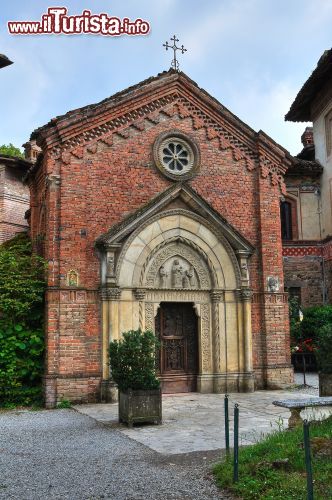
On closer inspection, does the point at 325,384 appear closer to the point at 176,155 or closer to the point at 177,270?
the point at 177,270

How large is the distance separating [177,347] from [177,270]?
2.12m

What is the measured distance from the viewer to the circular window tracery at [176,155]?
14.9 metres

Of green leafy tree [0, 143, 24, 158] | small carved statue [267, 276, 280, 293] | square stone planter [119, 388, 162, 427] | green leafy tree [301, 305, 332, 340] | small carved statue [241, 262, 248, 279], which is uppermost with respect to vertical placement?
green leafy tree [0, 143, 24, 158]

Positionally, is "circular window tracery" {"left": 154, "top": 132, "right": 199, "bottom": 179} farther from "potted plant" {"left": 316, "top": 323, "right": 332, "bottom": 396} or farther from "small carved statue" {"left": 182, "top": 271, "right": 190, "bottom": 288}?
"potted plant" {"left": 316, "top": 323, "right": 332, "bottom": 396}

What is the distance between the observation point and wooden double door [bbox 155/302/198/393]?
1436 cm

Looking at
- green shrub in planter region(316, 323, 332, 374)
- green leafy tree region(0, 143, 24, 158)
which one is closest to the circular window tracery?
green shrub in planter region(316, 323, 332, 374)

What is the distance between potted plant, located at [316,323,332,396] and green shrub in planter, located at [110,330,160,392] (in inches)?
161

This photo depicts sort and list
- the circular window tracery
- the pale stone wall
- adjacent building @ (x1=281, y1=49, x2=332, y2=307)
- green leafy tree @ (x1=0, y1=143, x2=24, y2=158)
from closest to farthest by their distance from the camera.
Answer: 1. the pale stone wall
2. the circular window tracery
3. adjacent building @ (x1=281, y1=49, x2=332, y2=307)
4. green leafy tree @ (x1=0, y1=143, x2=24, y2=158)

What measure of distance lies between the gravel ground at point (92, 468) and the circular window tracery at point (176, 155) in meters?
7.75

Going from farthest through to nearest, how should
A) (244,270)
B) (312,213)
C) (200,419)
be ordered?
(312,213)
(244,270)
(200,419)

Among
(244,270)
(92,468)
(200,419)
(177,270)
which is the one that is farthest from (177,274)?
(92,468)

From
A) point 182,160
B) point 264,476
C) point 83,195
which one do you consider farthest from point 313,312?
point 264,476

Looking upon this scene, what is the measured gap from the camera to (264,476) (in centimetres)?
607

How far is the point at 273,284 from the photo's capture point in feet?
50.6
